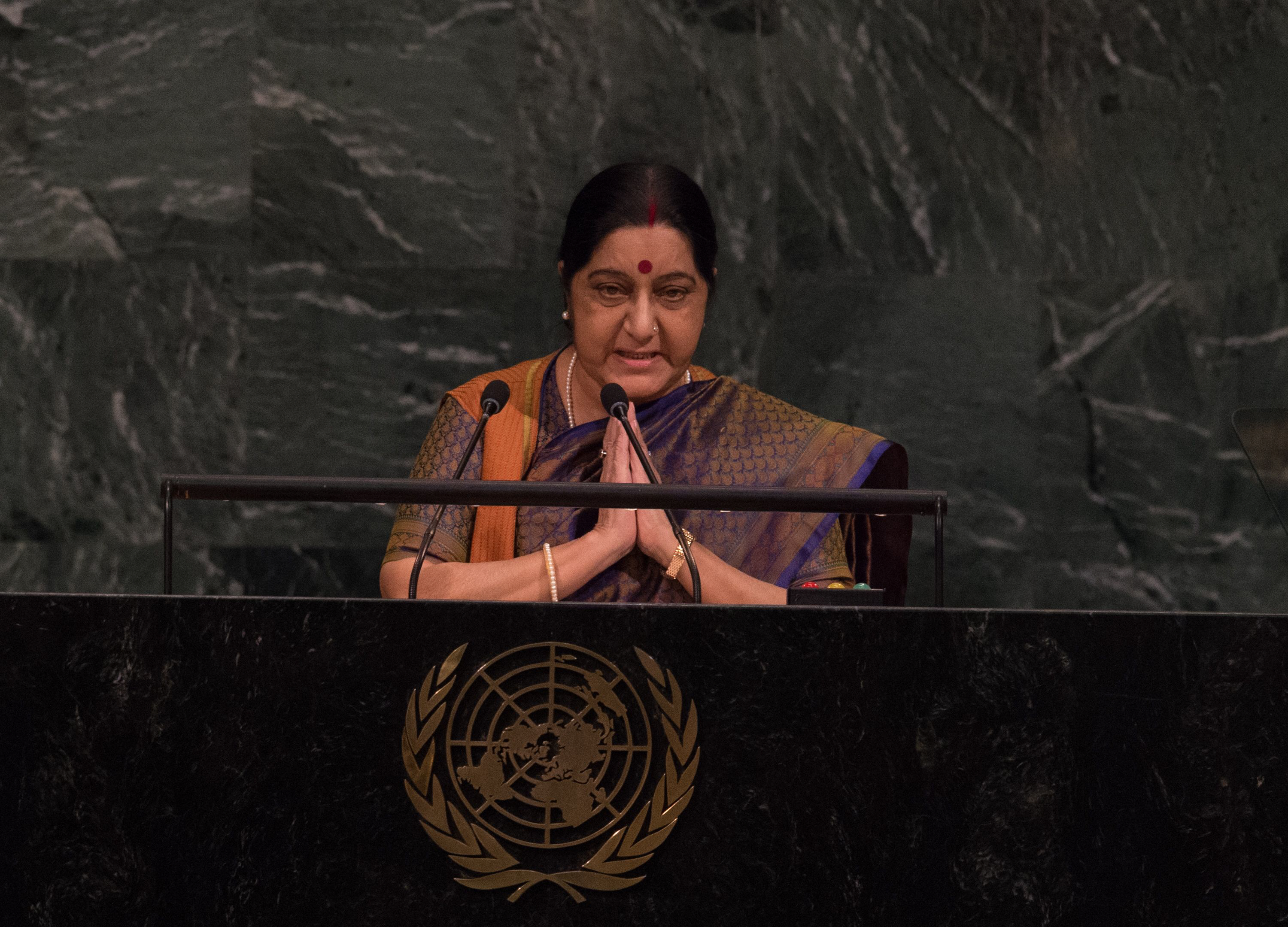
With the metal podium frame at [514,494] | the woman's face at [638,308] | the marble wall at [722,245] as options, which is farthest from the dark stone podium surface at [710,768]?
the marble wall at [722,245]

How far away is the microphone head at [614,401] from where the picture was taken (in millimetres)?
1796

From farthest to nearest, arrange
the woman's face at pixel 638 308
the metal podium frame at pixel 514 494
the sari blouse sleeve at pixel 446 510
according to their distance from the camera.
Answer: the woman's face at pixel 638 308 < the sari blouse sleeve at pixel 446 510 < the metal podium frame at pixel 514 494

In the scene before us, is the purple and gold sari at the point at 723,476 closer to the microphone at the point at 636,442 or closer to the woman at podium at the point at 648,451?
the woman at podium at the point at 648,451

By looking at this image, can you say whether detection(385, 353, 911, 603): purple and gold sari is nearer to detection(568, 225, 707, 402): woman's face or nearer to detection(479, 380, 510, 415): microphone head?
detection(568, 225, 707, 402): woman's face

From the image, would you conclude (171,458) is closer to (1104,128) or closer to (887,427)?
(887,427)

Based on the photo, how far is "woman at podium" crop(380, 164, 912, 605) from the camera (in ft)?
7.36

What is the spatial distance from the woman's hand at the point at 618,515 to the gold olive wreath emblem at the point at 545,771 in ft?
2.59

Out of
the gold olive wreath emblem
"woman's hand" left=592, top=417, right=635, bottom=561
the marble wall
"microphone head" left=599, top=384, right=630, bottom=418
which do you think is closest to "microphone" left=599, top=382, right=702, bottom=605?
"microphone head" left=599, top=384, right=630, bottom=418

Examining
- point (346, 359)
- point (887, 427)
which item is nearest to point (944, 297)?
point (887, 427)

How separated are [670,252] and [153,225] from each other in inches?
64.9

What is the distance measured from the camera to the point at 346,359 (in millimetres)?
3400

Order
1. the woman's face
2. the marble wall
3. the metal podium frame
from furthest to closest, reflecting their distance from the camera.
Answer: the marble wall
the woman's face
the metal podium frame

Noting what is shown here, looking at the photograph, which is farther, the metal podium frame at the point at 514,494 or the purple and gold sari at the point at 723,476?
the purple and gold sari at the point at 723,476

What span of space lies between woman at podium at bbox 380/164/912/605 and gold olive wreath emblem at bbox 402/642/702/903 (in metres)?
0.76
